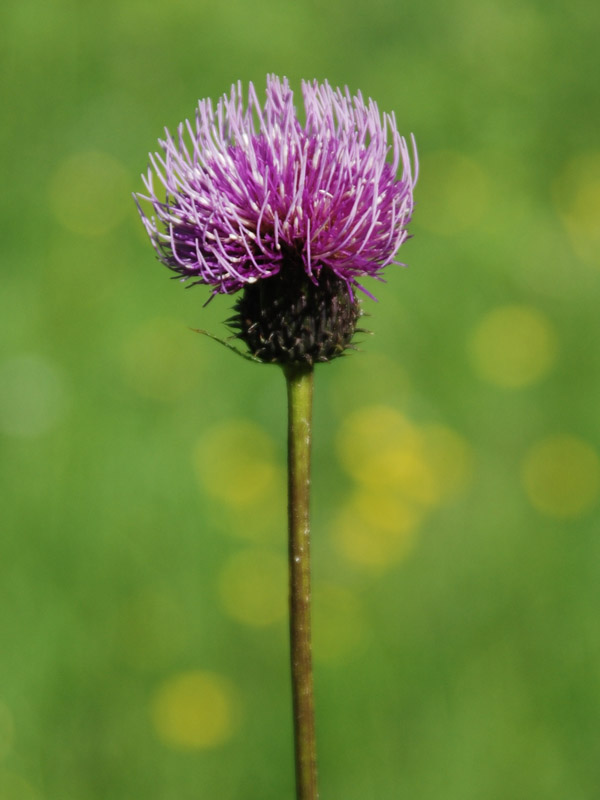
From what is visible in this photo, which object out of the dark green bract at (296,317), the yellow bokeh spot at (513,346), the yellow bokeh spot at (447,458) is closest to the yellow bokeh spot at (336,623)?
the yellow bokeh spot at (447,458)

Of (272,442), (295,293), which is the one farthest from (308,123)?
(272,442)

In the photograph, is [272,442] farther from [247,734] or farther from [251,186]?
[251,186]

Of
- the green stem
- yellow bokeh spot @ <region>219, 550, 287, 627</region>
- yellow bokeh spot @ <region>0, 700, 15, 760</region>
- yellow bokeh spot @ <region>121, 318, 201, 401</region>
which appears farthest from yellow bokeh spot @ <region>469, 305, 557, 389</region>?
the green stem

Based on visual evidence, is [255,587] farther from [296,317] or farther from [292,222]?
[292,222]

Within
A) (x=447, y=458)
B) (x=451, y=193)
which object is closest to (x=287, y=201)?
(x=447, y=458)

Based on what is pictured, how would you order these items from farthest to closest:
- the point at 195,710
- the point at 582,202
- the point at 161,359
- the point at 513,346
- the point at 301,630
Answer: the point at 582,202
the point at 513,346
the point at 161,359
the point at 195,710
the point at 301,630
